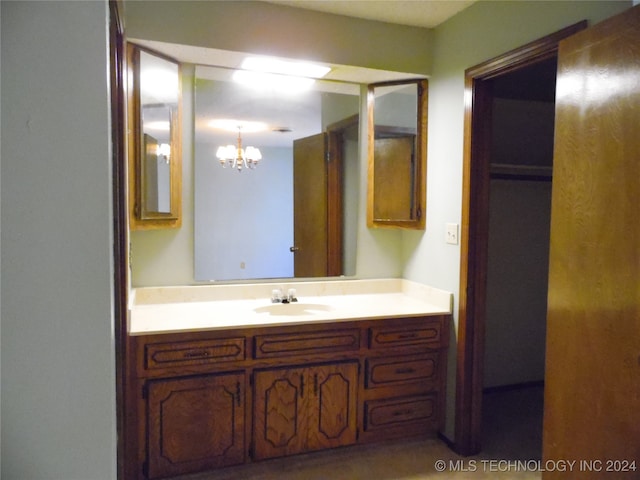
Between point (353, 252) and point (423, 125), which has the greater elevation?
point (423, 125)

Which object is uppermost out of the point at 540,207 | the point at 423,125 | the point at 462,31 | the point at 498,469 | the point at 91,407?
the point at 462,31

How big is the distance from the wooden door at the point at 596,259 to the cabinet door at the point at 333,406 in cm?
95

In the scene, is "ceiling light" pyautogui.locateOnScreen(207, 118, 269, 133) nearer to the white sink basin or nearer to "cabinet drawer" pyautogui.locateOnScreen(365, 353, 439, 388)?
the white sink basin

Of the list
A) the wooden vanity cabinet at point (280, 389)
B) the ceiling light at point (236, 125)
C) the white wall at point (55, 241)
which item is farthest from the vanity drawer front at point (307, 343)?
the white wall at point (55, 241)

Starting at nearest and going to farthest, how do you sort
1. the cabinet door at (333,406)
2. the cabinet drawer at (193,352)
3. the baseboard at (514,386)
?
the cabinet drawer at (193,352)
the cabinet door at (333,406)
the baseboard at (514,386)

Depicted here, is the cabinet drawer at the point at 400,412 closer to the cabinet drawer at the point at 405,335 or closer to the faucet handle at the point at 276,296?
the cabinet drawer at the point at 405,335

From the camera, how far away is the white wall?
0.77m

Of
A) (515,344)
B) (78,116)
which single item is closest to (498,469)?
(515,344)

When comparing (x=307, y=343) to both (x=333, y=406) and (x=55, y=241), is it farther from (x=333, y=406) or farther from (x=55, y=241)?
(x=55, y=241)

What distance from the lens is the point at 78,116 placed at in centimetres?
80

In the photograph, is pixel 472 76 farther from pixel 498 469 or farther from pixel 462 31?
pixel 498 469

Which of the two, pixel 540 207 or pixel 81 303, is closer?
pixel 81 303

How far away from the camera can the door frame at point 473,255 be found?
2.38 m

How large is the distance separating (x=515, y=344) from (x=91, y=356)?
10.8 ft
